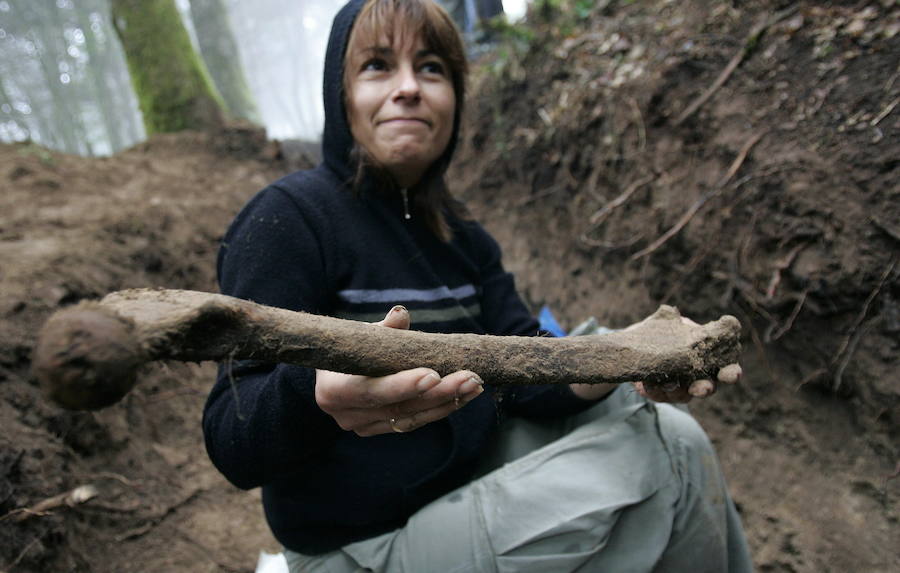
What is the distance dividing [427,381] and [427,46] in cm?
101

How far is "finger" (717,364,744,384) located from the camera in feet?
4.15

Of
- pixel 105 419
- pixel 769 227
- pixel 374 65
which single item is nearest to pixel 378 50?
pixel 374 65

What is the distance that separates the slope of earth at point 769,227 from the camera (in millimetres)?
1762

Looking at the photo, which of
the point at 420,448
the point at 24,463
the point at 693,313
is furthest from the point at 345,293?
the point at 693,313

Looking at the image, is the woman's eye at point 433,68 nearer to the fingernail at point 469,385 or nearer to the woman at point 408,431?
the woman at point 408,431

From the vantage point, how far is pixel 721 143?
221 centimetres

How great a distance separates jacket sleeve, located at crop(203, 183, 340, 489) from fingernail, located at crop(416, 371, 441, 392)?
0.82 ft

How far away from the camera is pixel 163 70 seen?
4.66 m

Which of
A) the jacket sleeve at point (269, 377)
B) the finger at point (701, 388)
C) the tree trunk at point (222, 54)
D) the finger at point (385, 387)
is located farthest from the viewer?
the tree trunk at point (222, 54)

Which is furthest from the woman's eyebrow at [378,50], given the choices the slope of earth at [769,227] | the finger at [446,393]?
the slope of earth at [769,227]

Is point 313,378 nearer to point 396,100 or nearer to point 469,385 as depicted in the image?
point 469,385

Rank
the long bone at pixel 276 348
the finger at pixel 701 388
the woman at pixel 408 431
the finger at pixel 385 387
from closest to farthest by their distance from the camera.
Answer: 1. the long bone at pixel 276 348
2. the finger at pixel 385 387
3. the woman at pixel 408 431
4. the finger at pixel 701 388

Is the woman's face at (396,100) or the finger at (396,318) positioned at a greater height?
the woman's face at (396,100)

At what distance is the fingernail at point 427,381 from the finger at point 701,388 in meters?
0.78
